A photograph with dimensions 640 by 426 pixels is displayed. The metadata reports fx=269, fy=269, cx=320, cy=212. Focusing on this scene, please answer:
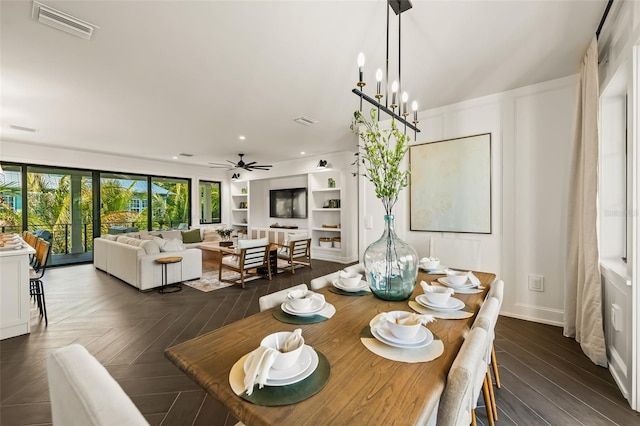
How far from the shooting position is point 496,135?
10.5 feet

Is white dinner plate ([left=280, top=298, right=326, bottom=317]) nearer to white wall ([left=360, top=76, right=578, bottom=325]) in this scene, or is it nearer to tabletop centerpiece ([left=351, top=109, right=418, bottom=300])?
tabletop centerpiece ([left=351, top=109, right=418, bottom=300])

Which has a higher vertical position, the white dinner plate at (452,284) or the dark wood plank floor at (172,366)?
the white dinner plate at (452,284)

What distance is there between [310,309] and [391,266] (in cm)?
57

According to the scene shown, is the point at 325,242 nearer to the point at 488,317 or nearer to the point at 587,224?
the point at 587,224

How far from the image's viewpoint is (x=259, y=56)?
96.2 inches

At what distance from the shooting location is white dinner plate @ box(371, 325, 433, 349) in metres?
1.08

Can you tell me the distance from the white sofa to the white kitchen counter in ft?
4.46

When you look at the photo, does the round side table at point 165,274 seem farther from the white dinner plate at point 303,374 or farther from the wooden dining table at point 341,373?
the white dinner plate at point 303,374

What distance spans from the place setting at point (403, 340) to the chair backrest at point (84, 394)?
0.82m

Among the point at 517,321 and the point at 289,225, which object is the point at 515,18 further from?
the point at 289,225

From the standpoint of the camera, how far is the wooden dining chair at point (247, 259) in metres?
4.38

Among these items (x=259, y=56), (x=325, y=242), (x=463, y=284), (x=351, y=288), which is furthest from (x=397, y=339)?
(x=325, y=242)

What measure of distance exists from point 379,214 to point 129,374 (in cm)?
336

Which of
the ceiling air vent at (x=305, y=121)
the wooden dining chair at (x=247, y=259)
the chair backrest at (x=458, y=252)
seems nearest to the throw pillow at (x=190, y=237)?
the wooden dining chair at (x=247, y=259)
